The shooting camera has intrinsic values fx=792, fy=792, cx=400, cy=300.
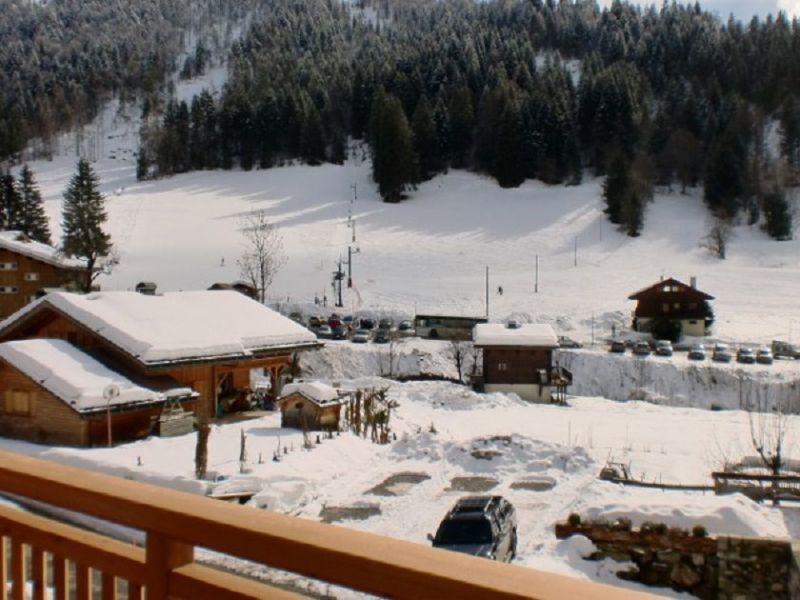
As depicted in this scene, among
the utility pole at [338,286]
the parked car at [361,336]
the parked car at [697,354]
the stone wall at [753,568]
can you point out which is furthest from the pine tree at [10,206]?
the stone wall at [753,568]

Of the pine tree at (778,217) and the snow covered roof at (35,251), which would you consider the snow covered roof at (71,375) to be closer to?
the snow covered roof at (35,251)

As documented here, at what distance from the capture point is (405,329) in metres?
45.5

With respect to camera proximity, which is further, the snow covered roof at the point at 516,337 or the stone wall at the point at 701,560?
the snow covered roof at the point at 516,337

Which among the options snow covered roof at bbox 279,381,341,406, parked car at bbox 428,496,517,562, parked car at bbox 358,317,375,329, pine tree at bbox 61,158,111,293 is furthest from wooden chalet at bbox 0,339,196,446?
parked car at bbox 358,317,375,329

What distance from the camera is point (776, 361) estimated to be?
37719mm

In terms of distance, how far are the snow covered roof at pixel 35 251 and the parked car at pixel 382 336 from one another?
1733 centimetres

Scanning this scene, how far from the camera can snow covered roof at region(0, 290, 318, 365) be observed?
22812mm

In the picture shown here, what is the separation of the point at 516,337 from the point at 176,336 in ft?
53.8

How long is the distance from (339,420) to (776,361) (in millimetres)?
24764

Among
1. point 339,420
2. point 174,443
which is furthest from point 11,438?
point 339,420

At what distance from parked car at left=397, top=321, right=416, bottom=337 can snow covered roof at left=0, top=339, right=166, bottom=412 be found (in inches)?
927

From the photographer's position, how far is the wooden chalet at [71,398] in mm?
19812

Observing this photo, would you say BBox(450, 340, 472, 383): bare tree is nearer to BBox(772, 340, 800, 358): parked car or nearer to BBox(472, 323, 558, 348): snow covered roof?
BBox(472, 323, 558, 348): snow covered roof

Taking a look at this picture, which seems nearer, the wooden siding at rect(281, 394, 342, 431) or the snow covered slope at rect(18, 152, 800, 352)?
the wooden siding at rect(281, 394, 342, 431)
